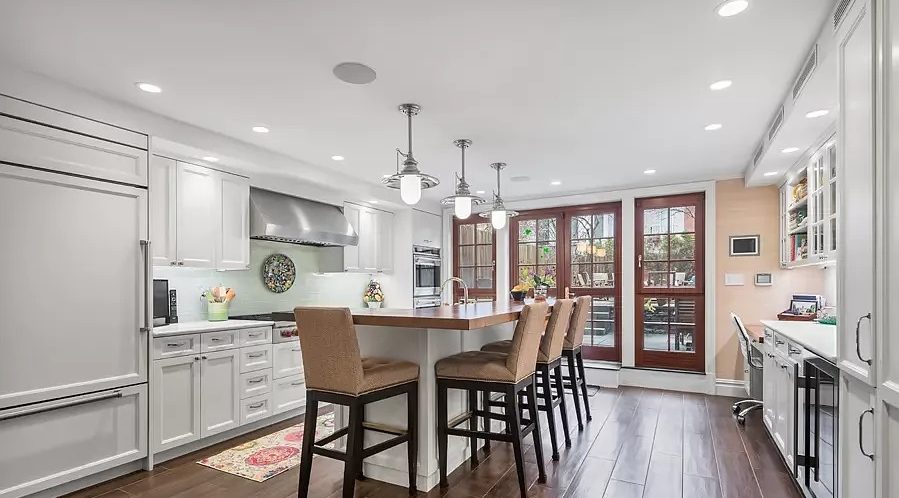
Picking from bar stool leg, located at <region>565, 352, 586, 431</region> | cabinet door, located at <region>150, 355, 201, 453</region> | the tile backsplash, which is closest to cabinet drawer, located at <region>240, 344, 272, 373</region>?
cabinet door, located at <region>150, 355, 201, 453</region>

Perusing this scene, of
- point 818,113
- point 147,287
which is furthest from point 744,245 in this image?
point 147,287

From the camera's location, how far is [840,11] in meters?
2.03

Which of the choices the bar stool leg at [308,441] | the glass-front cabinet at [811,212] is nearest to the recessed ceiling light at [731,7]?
the glass-front cabinet at [811,212]

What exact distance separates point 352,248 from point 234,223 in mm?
1710

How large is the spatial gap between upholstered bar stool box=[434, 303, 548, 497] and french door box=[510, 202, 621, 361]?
3436 millimetres

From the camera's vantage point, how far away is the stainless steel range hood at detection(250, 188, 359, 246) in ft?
15.0

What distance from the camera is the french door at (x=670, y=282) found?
18.9ft

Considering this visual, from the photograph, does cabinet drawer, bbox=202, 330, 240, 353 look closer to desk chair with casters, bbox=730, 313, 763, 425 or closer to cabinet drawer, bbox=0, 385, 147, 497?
cabinet drawer, bbox=0, 385, 147, 497

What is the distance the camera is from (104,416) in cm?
304

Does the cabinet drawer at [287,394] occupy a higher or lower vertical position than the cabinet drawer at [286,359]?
lower

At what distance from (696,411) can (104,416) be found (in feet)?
15.7

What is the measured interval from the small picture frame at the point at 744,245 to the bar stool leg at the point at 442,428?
4179 millimetres

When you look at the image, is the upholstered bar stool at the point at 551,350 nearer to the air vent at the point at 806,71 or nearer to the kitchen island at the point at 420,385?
the kitchen island at the point at 420,385

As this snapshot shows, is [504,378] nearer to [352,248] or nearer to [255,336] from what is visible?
[255,336]
